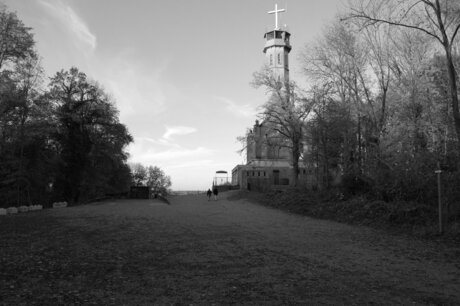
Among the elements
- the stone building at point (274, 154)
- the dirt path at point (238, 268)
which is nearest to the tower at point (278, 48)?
the stone building at point (274, 154)

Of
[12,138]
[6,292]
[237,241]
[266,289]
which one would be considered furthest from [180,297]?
[12,138]

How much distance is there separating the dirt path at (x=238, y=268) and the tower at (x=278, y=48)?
62955mm

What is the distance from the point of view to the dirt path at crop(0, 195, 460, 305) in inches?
265

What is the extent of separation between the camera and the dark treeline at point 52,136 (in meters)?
28.7

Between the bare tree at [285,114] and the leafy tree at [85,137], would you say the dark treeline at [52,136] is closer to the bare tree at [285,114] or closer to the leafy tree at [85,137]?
the leafy tree at [85,137]

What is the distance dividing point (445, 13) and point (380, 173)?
7.62 metres

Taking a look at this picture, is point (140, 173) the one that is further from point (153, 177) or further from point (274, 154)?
point (274, 154)

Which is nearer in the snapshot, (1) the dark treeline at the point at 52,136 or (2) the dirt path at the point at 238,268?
(2) the dirt path at the point at 238,268

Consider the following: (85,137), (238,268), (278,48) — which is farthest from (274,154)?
(238,268)

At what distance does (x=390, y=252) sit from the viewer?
36.7ft

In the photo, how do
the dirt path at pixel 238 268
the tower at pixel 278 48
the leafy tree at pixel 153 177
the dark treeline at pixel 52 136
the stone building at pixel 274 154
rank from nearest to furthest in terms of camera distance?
the dirt path at pixel 238 268 < the dark treeline at pixel 52 136 < the stone building at pixel 274 154 < the tower at pixel 278 48 < the leafy tree at pixel 153 177

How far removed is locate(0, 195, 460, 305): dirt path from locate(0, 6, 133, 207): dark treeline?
59.9ft

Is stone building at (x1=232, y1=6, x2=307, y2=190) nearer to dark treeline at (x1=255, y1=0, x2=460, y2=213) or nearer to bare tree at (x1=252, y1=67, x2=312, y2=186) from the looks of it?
bare tree at (x1=252, y1=67, x2=312, y2=186)

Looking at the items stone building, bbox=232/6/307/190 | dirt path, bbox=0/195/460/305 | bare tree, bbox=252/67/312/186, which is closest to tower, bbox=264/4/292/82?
stone building, bbox=232/6/307/190
